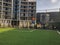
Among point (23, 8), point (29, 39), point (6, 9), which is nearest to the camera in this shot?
point (29, 39)

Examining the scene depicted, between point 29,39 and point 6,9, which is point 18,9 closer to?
point 6,9

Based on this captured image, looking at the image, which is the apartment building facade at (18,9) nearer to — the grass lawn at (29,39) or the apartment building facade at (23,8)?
the apartment building facade at (23,8)

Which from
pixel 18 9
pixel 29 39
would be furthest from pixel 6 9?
pixel 29 39

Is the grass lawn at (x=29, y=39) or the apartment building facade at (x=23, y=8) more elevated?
the apartment building facade at (x=23, y=8)

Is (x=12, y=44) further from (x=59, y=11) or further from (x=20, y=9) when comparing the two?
(x=20, y=9)

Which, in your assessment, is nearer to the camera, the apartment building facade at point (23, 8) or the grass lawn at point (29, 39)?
the grass lawn at point (29, 39)

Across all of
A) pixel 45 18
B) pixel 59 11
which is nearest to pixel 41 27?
pixel 45 18

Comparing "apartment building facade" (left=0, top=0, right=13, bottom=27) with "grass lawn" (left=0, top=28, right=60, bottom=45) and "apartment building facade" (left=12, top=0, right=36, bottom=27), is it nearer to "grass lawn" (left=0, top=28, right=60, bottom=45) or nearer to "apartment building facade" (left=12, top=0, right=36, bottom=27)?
"apartment building facade" (left=12, top=0, right=36, bottom=27)

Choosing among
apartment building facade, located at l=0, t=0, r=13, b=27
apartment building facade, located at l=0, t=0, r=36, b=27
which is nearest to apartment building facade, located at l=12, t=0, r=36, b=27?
apartment building facade, located at l=0, t=0, r=36, b=27

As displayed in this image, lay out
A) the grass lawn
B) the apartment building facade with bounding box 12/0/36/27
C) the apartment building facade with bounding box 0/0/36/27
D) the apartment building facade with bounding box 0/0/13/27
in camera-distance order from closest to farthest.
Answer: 1. the grass lawn
2. the apartment building facade with bounding box 0/0/13/27
3. the apartment building facade with bounding box 0/0/36/27
4. the apartment building facade with bounding box 12/0/36/27

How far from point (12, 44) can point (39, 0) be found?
48.3 ft

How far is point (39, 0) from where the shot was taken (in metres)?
19.2

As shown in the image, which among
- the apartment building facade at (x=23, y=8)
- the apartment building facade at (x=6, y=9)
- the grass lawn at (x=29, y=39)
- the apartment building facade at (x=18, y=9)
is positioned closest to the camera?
the grass lawn at (x=29, y=39)

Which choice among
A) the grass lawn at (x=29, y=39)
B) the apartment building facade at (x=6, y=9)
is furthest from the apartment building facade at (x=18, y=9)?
the grass lawn at (x=29, y=39)
